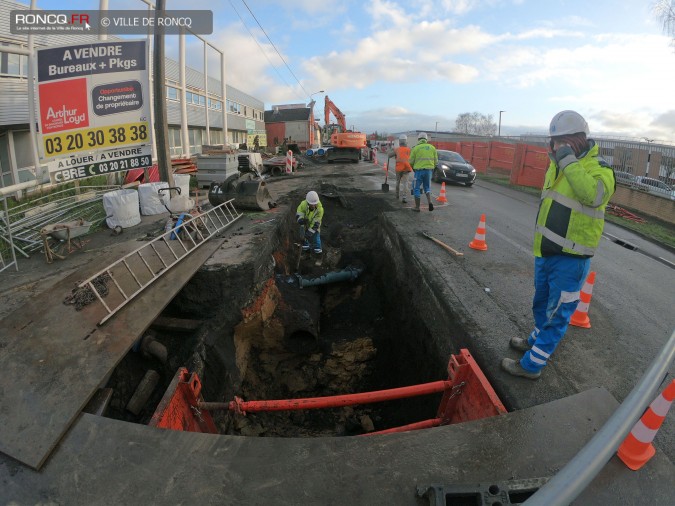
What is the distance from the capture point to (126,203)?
319 inches

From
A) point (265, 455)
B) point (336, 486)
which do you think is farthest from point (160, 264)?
point (336, 486)

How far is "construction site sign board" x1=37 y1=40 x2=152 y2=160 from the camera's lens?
7.81 m

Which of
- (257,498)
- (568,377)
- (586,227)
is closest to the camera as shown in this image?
(257,498)

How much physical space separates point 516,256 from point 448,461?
5.08 metres

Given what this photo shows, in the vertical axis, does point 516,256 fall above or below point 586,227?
below

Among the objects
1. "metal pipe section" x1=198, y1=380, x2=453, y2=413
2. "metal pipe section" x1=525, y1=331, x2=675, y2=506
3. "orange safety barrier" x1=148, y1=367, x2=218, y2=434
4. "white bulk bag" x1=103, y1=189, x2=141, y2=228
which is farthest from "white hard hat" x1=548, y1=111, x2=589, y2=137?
"white bulk bag" x1=103, y1=189, x2=141, y2=228

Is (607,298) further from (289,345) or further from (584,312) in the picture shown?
(289,345)

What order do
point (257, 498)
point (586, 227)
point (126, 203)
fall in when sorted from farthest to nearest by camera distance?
point (126, 203) → point (586, 227) → point (257, 498)

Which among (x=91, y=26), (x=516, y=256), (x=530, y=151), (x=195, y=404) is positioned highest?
(x=91, y=26)

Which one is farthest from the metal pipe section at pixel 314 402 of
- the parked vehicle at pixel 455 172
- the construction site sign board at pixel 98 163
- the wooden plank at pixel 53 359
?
the parked vehicle at pixel 455 172

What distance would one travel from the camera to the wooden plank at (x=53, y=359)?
2559 millimetres

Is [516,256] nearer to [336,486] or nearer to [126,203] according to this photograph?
[336,486]

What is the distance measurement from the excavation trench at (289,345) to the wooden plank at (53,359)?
1.59 ft

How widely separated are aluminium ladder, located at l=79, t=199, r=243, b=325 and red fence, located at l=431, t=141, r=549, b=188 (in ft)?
47.9
